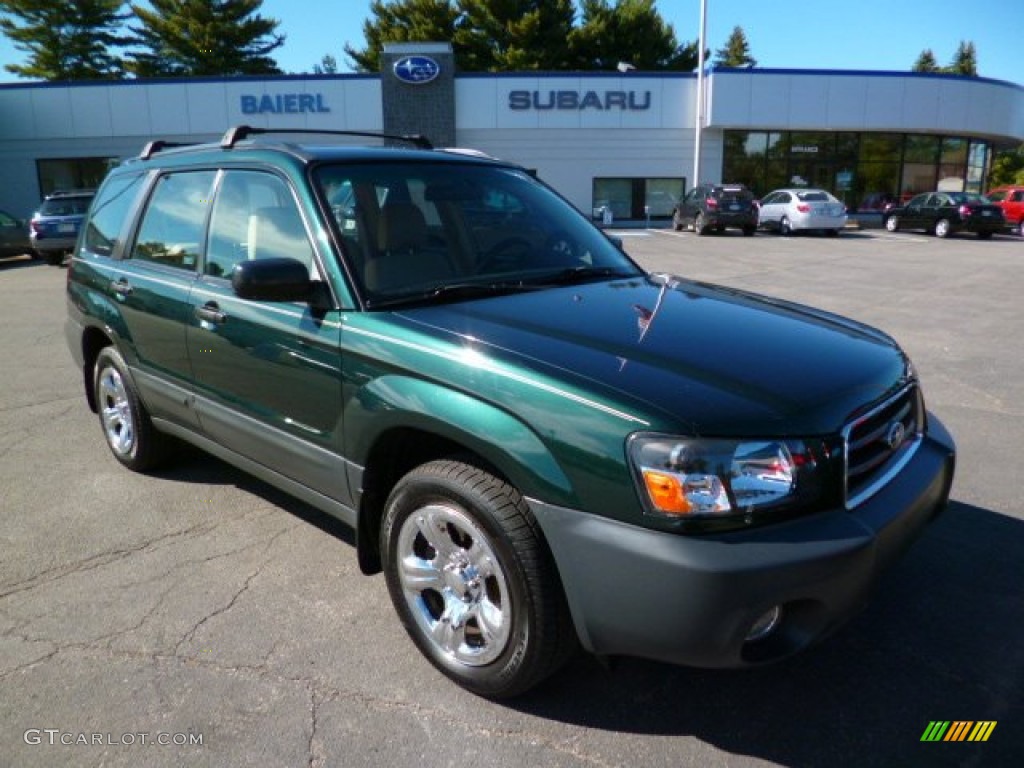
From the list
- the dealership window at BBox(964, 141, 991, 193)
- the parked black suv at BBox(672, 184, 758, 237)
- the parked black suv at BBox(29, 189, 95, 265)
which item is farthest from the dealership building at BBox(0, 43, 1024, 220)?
the parked black suv at BBox(29, 189, 95, 265)

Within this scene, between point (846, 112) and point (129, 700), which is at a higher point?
point (846, 112)

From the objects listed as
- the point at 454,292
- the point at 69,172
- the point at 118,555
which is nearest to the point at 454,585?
the point at 454,292

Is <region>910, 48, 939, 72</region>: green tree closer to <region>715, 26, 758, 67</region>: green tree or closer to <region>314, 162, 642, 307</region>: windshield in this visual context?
<region>715, 26, 758, 67</region>: green tree

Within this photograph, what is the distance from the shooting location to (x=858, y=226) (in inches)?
1171

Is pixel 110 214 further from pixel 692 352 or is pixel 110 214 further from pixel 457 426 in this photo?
pixel 692 352

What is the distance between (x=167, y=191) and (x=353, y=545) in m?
2.11

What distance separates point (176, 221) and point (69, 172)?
33.6 meters

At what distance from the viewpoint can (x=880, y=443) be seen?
8.34 ft

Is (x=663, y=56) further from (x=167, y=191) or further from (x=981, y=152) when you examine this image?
(x=167, y=191)

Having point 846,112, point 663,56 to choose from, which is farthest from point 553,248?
point 663,56

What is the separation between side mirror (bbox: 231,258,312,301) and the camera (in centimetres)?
279

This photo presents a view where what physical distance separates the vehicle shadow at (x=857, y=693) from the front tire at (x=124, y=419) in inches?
114

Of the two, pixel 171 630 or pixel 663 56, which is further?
pixel 663 56

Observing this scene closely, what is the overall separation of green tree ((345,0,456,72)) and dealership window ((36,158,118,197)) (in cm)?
1583
